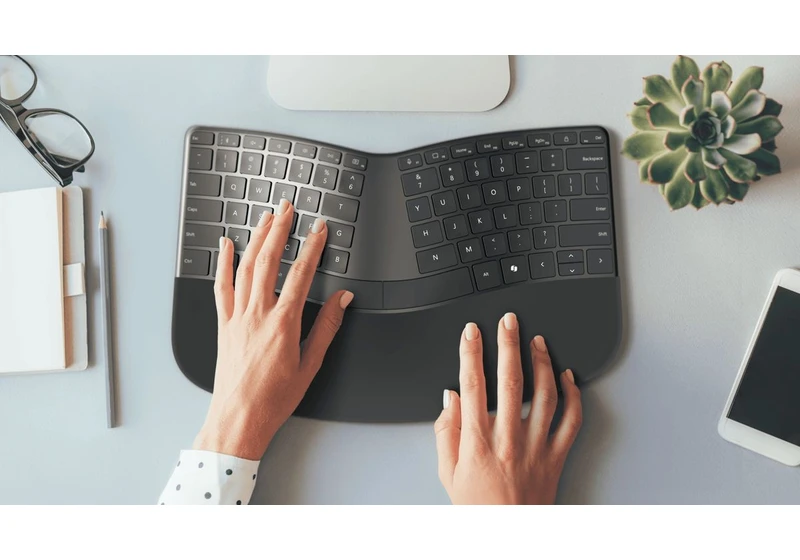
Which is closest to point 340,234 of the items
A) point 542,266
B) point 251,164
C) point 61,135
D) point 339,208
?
point 339,208

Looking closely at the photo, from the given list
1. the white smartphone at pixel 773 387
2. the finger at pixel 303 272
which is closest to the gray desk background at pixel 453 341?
the white smartphone at pixel 773 387

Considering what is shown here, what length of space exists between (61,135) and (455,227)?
0.47 metres

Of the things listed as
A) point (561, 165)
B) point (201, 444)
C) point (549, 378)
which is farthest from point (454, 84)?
point (201, 444)

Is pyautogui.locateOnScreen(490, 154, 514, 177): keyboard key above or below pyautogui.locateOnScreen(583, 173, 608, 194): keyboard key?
above

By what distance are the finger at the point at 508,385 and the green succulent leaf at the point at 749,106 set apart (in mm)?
320

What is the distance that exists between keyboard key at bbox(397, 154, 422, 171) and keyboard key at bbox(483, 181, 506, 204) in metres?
0.08

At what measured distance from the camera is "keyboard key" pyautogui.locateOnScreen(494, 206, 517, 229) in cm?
61

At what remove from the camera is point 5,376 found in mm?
621

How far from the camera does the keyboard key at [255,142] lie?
0.62 metres

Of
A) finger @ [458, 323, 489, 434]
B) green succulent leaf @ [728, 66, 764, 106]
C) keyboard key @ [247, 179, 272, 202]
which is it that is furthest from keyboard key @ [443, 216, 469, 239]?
green succulent leaf @ [728, 66, 764, 106]

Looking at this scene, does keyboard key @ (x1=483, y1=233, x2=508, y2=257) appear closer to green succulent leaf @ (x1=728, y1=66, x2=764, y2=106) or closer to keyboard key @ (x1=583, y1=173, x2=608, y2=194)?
keyboard key @ (x1=583, y1=173, x2=608, y2=194)

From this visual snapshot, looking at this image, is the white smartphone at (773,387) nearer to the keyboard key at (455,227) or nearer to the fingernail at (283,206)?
the keyboard key at (455,227)

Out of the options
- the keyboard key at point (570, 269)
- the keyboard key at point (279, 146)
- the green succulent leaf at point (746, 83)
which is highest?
the green succulent leaf at point (746, 83)

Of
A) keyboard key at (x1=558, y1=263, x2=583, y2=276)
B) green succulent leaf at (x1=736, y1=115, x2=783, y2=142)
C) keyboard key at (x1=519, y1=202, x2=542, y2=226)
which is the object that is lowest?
keyboard key at (x1=558, y1=263, x2=583, y2=276)
